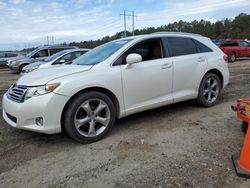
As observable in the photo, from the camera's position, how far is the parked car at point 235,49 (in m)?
18.7

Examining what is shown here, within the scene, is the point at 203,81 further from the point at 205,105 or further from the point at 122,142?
the point at 122,142

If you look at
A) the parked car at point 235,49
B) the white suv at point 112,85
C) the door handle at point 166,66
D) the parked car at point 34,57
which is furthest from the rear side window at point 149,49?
the parked car at point 235,49

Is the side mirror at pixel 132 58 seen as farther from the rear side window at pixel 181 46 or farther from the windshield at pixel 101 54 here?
Result: the rear side window at pixel 181 46

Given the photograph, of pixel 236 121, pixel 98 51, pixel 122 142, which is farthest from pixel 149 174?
pixel 98 51

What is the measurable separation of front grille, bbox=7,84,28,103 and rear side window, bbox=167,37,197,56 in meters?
2.74

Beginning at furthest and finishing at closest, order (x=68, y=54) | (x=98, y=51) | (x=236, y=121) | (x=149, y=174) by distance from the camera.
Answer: (x=68, y=54) → (x=98, y=51) → (x=236, y=121) → (x=149, y=174)

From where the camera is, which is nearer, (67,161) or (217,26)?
(67,161)

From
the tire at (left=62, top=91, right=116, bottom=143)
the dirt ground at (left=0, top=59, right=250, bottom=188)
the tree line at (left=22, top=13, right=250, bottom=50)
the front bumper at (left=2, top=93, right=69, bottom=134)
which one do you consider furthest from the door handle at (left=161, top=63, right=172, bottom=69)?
the tree line at (left=22, top=13, right=250, bottom=50)

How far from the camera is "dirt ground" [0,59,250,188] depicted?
9.91 ft

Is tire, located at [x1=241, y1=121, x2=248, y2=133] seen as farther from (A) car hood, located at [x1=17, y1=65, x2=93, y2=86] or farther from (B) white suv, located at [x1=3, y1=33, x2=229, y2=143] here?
(A) car hood, located at [x1=17, y1=65, x2=93, y2=86]

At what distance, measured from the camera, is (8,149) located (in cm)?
399

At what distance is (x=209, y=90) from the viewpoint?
5727 mm

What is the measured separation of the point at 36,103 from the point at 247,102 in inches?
116

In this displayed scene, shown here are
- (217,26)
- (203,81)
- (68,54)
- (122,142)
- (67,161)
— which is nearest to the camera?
(67,161)
